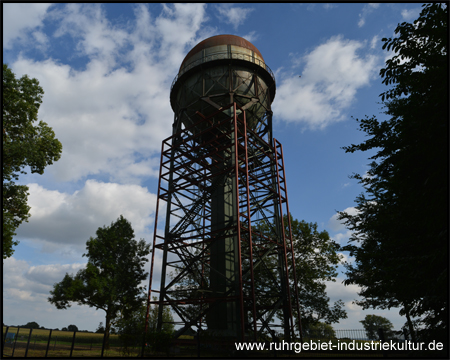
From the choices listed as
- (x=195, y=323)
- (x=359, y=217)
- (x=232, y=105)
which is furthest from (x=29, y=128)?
(x=359, y=217)

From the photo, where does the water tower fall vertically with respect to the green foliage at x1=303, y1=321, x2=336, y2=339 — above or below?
above

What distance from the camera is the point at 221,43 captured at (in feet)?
73.9

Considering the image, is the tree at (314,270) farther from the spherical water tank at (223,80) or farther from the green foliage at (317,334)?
the spherical water tank at (223,80)

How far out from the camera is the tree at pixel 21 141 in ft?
45.4

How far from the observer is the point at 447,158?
7.62m

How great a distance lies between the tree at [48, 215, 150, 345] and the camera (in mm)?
22344

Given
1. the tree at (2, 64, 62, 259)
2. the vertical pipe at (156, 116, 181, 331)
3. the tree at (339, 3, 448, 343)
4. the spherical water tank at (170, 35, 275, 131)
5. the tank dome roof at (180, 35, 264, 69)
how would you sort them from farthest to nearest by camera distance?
1. the tank dome roof at (180, 35, 264, 69)
2. the spherical water tank at (170, 35, 275, 131)
3. the vertical pipe at (156, 116, 181, 331)
4. the tree at (2, 64, 62, 259)
5. the tree at (339, 3, 448, 343)

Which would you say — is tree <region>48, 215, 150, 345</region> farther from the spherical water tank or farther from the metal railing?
the metal railing

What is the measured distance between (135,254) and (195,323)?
11.0 m

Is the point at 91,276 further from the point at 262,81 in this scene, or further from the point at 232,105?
the point at 262,81

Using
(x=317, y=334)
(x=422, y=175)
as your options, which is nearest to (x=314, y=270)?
(x=317, y=334)

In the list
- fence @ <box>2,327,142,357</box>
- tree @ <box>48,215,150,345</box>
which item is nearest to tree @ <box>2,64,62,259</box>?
fence @ <box>2,327,142,357</box>

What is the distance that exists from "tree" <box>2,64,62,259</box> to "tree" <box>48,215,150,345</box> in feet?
30.3

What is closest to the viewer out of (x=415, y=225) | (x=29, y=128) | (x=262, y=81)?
(x=415, y=225)
